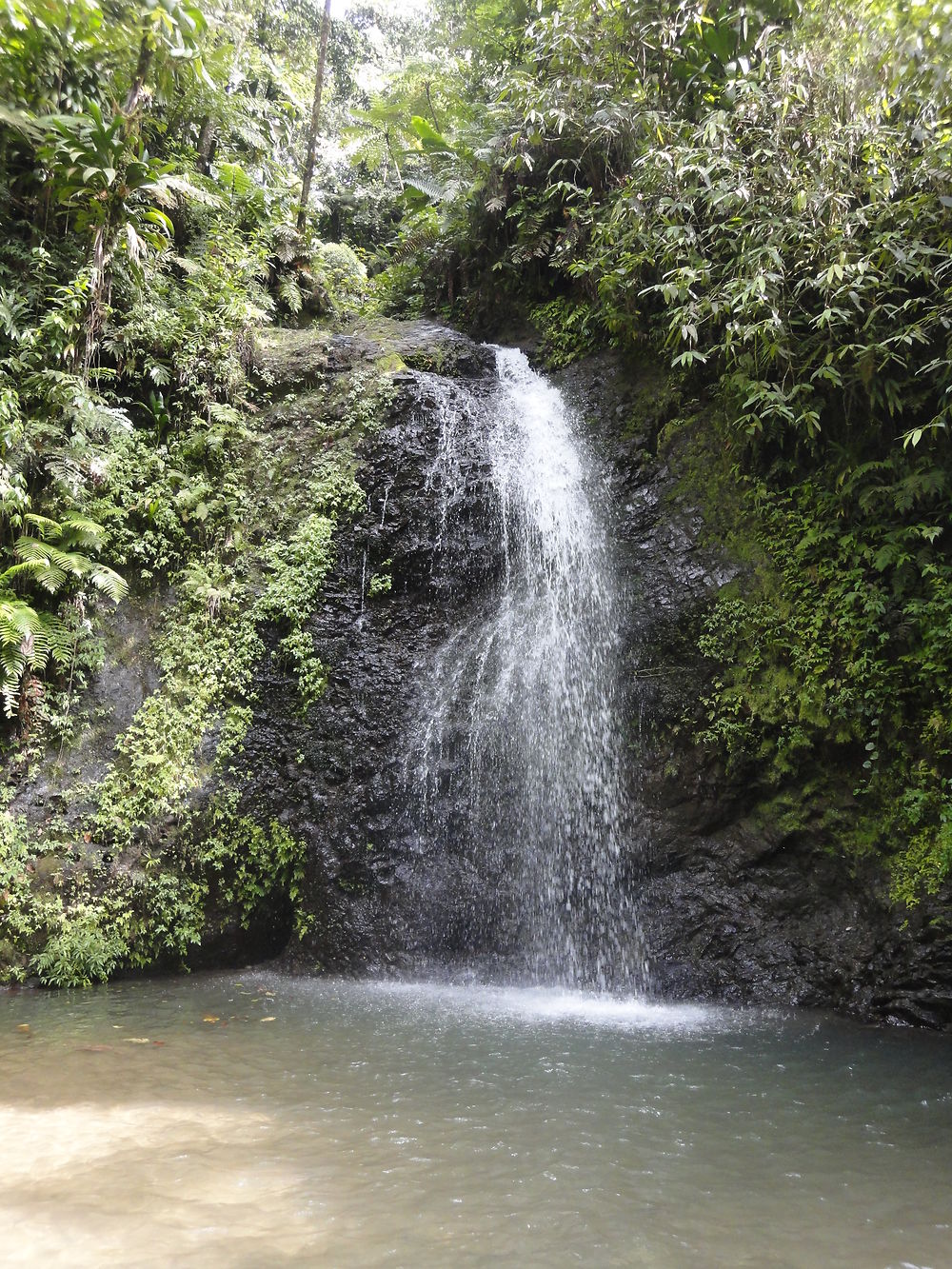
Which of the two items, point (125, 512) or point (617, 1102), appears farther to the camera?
point (125, 512)

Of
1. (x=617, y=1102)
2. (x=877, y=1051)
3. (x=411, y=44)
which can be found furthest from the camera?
(x=411, y=44)

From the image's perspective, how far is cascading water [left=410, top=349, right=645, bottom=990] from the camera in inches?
246

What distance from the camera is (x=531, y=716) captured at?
274 inches

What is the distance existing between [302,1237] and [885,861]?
16.3 feet

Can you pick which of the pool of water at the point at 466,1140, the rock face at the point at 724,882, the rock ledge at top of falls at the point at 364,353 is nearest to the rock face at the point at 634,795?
the rock face at the point at 724,882

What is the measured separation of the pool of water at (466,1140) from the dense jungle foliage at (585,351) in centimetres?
193

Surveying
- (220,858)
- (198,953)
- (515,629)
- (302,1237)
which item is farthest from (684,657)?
(302,1237)

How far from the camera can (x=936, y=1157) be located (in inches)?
122

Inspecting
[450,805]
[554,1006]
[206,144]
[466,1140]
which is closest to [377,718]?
[450,805]

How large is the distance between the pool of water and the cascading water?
3.82 feet

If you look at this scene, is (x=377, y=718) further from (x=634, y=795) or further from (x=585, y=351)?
(x=585, y=351)

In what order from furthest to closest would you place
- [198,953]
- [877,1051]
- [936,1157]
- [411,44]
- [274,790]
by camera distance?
[411,44] → [274,790] → [198,953] → [877,1051] → [936,1157]

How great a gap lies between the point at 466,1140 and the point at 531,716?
13.5ft

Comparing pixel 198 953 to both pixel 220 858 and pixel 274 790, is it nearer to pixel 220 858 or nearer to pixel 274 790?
pixel 220 858
